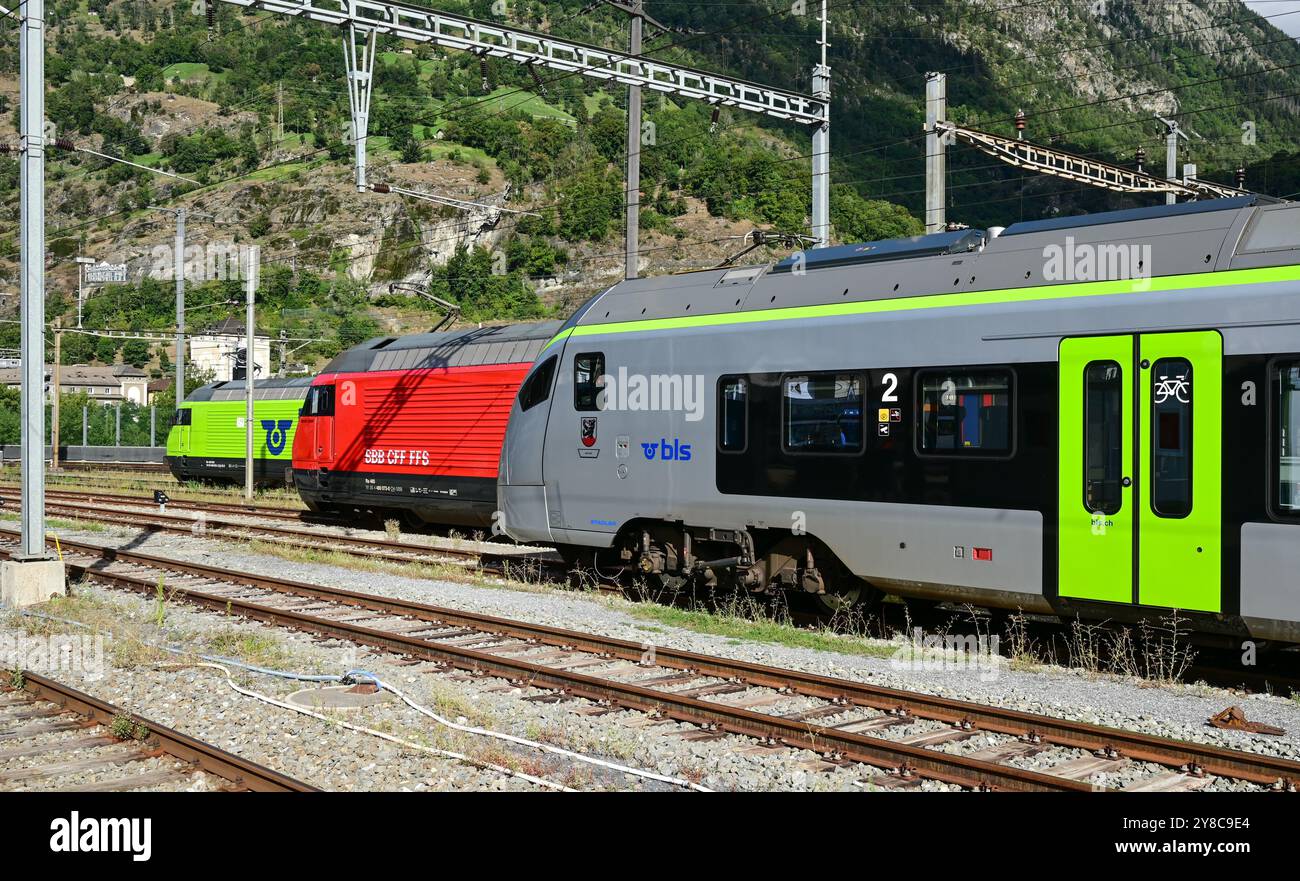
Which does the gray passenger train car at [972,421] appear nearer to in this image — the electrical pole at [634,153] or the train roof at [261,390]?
the electrical pole at [634,153]

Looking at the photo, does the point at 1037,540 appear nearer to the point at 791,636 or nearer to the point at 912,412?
the point at 912,412

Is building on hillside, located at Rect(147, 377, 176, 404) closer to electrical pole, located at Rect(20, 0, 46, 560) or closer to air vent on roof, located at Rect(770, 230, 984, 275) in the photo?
electrical pole, located at Rect(20, 0, 46, 560)

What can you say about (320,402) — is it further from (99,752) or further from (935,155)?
(99,752)

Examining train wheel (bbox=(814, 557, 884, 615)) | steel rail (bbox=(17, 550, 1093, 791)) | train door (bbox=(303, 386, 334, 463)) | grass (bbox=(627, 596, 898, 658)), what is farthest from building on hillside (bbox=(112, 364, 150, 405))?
train wheel (bbox=(814, 557, 884, 615))

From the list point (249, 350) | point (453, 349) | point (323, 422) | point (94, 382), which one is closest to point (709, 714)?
point (453, 349)

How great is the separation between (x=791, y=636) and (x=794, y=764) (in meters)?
4.56

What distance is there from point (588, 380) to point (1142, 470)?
687cm

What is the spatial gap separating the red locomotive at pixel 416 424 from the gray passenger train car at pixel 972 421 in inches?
268

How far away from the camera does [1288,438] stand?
9.20 m

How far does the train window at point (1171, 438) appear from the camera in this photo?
9.68 metres

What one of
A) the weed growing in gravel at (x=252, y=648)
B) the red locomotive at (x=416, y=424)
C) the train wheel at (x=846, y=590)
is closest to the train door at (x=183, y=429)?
the red locomotive at (x=416, y=424)

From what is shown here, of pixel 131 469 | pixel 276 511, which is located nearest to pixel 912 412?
pixel 276 511

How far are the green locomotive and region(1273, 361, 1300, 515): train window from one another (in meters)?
28.2
